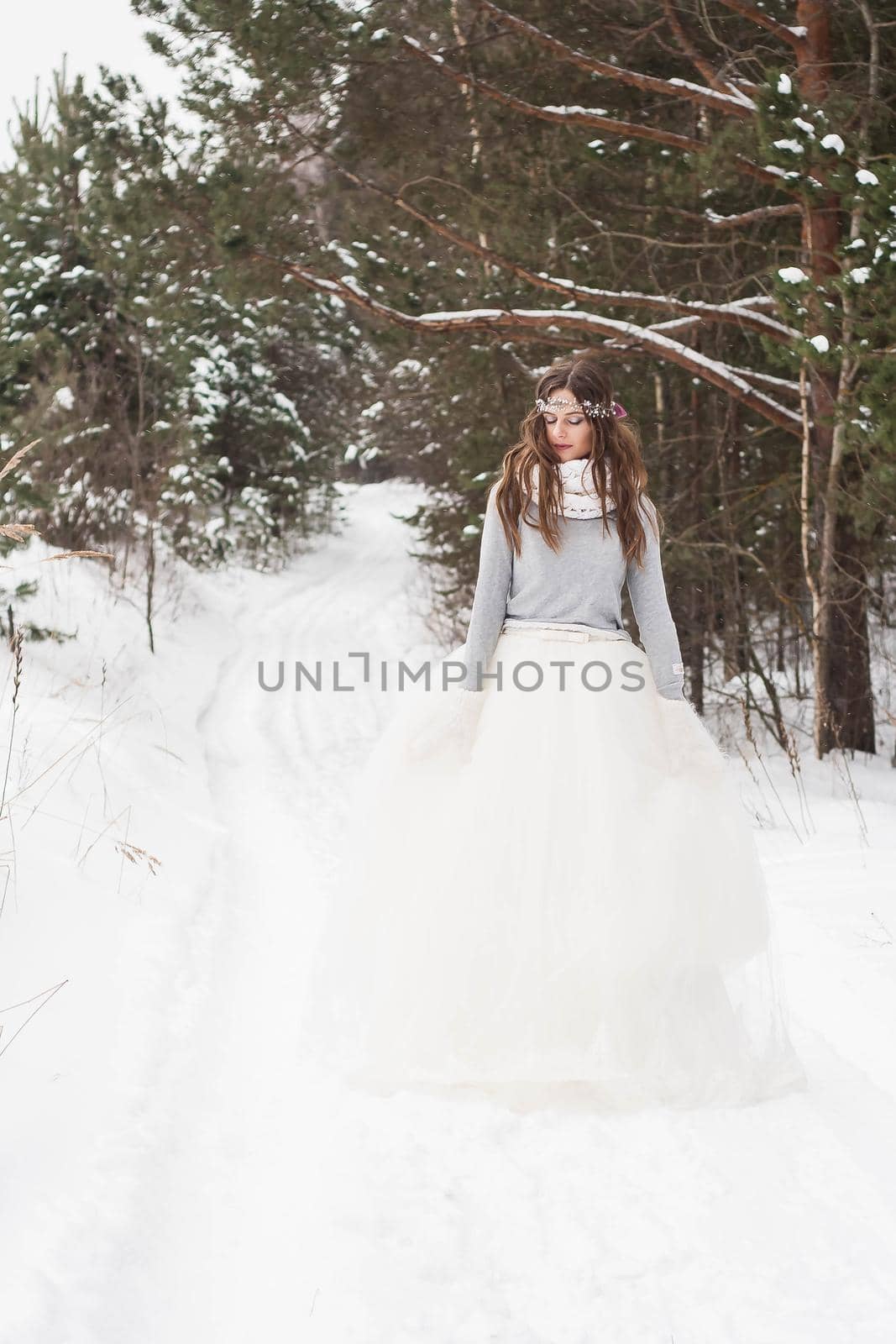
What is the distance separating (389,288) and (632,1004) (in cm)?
606

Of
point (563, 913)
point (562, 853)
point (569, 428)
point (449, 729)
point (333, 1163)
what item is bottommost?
point (333, 1163)

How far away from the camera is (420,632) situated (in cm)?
1400

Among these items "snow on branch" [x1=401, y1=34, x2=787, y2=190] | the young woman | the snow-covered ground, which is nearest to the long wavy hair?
the young woman

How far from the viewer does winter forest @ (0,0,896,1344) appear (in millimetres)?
2039

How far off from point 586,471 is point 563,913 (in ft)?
4.16

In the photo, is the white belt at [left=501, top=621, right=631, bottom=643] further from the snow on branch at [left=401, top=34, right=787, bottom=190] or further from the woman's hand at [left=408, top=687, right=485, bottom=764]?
the snow on branch at [left=401, top=34, right=787, bottom=190]

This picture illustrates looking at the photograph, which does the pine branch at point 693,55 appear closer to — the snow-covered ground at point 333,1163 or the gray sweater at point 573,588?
the gray sweater at point 573,588

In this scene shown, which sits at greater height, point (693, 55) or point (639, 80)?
point (693, 55)

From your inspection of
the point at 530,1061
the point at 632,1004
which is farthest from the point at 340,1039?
the point at 632,1004

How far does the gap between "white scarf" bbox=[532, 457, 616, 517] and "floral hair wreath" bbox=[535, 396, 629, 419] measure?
145 millimetres

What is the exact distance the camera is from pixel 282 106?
22.2 feet

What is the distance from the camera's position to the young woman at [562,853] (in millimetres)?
2588

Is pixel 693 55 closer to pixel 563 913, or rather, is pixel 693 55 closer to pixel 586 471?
pixel 586 471

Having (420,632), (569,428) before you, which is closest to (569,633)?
(569,428)
